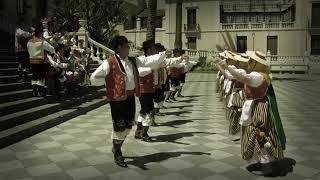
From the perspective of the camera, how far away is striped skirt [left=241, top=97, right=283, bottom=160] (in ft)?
19.7

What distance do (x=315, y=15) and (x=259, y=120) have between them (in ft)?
142

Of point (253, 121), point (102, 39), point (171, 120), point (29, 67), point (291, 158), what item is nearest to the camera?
point (253, 121)

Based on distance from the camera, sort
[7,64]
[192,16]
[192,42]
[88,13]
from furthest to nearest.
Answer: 1. [192,16]
2. [192,42]
3. [88,13]
4. [7,64]

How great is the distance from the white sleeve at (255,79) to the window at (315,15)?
4242cm

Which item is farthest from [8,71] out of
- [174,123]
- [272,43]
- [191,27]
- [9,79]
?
[191,27]

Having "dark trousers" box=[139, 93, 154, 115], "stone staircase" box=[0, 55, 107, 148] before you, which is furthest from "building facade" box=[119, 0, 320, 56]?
"dark trousers" box=[139, 93, 154, 115]

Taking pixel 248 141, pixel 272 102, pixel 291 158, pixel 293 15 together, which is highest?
pixel 293 15

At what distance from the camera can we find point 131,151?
7.42 m

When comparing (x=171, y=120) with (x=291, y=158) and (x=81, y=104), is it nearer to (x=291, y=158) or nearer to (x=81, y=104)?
(x=81, y=104)

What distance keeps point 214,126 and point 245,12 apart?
39.6 meters

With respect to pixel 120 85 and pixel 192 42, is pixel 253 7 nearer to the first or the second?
pixel 192 42

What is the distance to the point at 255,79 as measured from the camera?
19.6 ft

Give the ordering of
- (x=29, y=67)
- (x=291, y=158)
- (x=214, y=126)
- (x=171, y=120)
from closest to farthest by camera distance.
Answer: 1. (x=291, y=158)
2. (x=214, y=126)
3. (x=171, y=120)
4. (x=29, y=67)

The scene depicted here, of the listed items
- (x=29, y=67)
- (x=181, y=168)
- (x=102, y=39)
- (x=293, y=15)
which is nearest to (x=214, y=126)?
(x=181, y=168)
